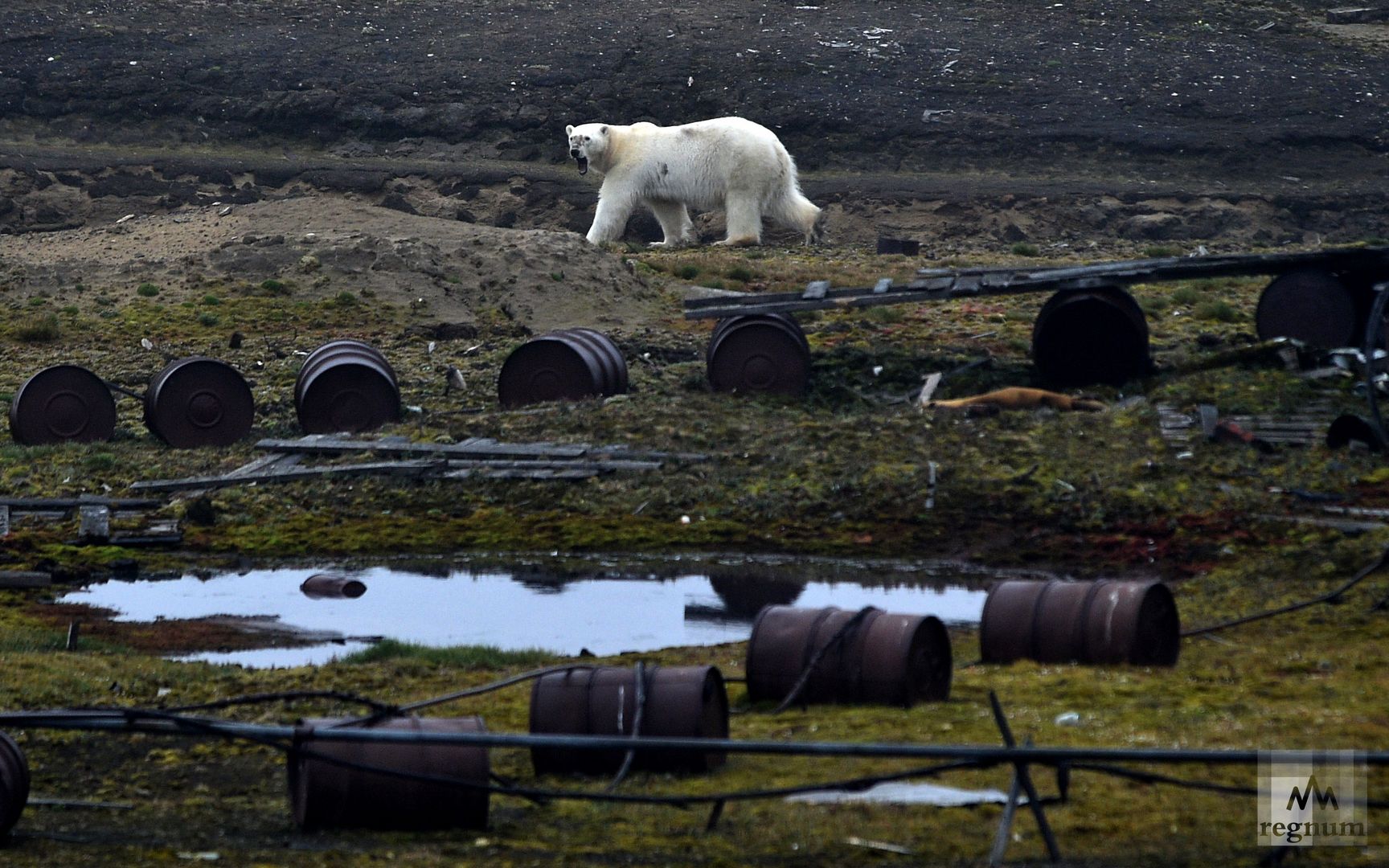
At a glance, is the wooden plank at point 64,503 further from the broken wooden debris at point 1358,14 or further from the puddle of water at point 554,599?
the broken wooden debris at point 1358,14

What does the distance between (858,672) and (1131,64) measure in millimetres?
33910

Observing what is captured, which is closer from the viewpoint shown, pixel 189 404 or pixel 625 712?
pixel 625 712

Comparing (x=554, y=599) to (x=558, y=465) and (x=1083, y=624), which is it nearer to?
(x=558, y=465)

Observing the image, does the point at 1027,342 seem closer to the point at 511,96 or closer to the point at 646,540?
the point at 646,540

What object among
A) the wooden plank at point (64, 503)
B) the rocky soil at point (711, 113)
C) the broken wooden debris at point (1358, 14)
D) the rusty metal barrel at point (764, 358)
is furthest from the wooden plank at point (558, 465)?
the broken wooden debris at point (1358, 14)

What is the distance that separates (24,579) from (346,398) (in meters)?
4.79

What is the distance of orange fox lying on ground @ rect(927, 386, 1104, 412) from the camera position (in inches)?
621

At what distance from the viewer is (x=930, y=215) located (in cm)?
3189

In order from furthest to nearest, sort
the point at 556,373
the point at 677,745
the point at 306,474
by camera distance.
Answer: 1. the point at 556,373
2. the point at 306,474
3. the point at 677,745

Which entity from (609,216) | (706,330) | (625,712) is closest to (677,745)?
(625,712)

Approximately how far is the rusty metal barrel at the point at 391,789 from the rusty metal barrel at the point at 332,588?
18.7 ft

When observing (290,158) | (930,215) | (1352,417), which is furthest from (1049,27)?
(1352,417)

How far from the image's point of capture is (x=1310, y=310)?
55.3 ft

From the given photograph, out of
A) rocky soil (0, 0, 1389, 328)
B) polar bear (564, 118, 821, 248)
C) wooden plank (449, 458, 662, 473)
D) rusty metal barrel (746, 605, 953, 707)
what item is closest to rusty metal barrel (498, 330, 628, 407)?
wooden plank (449, 458, 662, 473)
